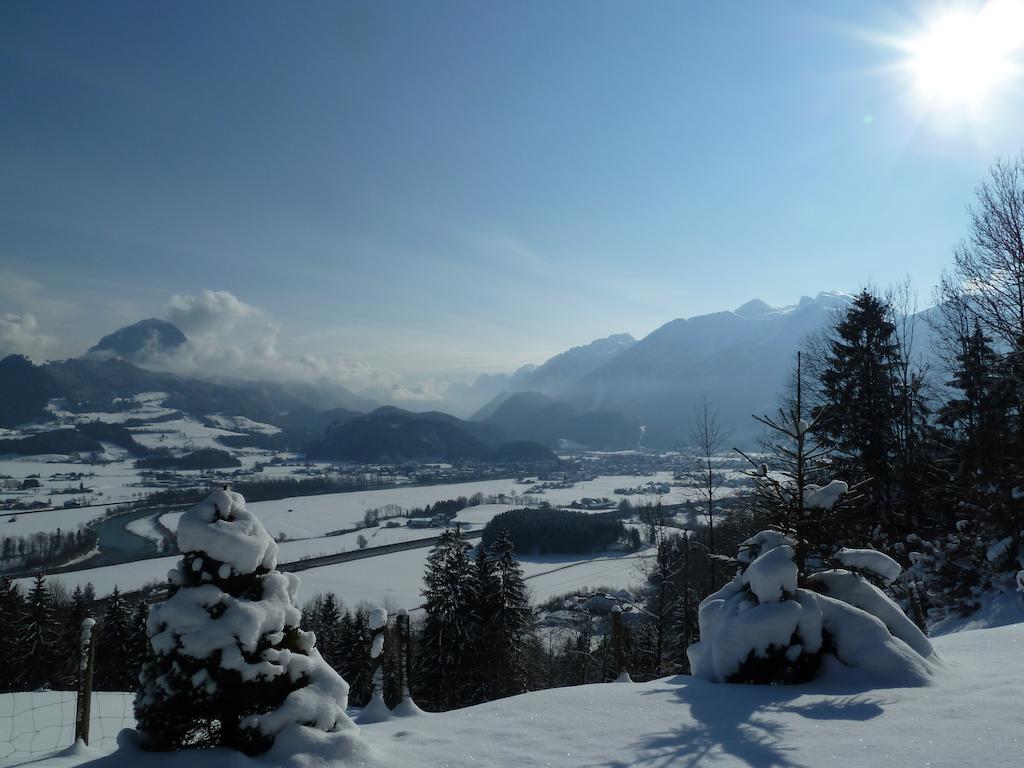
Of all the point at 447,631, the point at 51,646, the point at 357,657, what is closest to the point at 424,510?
the point at 51,646

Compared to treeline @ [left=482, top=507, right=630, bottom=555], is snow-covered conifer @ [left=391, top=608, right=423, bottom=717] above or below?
above

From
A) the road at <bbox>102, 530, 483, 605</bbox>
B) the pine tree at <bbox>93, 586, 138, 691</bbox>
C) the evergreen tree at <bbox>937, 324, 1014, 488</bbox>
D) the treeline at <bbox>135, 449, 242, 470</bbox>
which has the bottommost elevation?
the road at <bbox>102, 530, 483, 605</bbox>

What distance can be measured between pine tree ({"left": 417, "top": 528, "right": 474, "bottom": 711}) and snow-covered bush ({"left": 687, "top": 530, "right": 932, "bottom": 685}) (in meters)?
14.0

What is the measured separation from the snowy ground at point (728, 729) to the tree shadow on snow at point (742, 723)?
0.01 m

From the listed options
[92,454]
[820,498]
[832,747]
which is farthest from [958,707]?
[92,454]

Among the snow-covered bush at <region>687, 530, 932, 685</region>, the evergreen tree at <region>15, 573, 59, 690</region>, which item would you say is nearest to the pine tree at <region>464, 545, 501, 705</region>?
the snow-covered bush at <region>687, 530, 932, 685</region>

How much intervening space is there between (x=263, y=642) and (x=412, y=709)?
7.80 ft

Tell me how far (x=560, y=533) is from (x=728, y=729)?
6431 cm

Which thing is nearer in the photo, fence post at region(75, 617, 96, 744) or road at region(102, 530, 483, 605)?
fence post at region(75, 617, 96, 744)

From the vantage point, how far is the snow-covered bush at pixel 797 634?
5.53m

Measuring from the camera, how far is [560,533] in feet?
219

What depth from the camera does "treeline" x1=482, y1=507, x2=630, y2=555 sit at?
218ft

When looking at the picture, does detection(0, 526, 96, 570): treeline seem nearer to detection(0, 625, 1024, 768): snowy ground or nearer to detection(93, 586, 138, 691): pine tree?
detection(93, 586, 138, 691): pine tree

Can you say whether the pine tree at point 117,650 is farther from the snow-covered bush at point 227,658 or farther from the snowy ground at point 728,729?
the snow-covered bush at point 227,658
